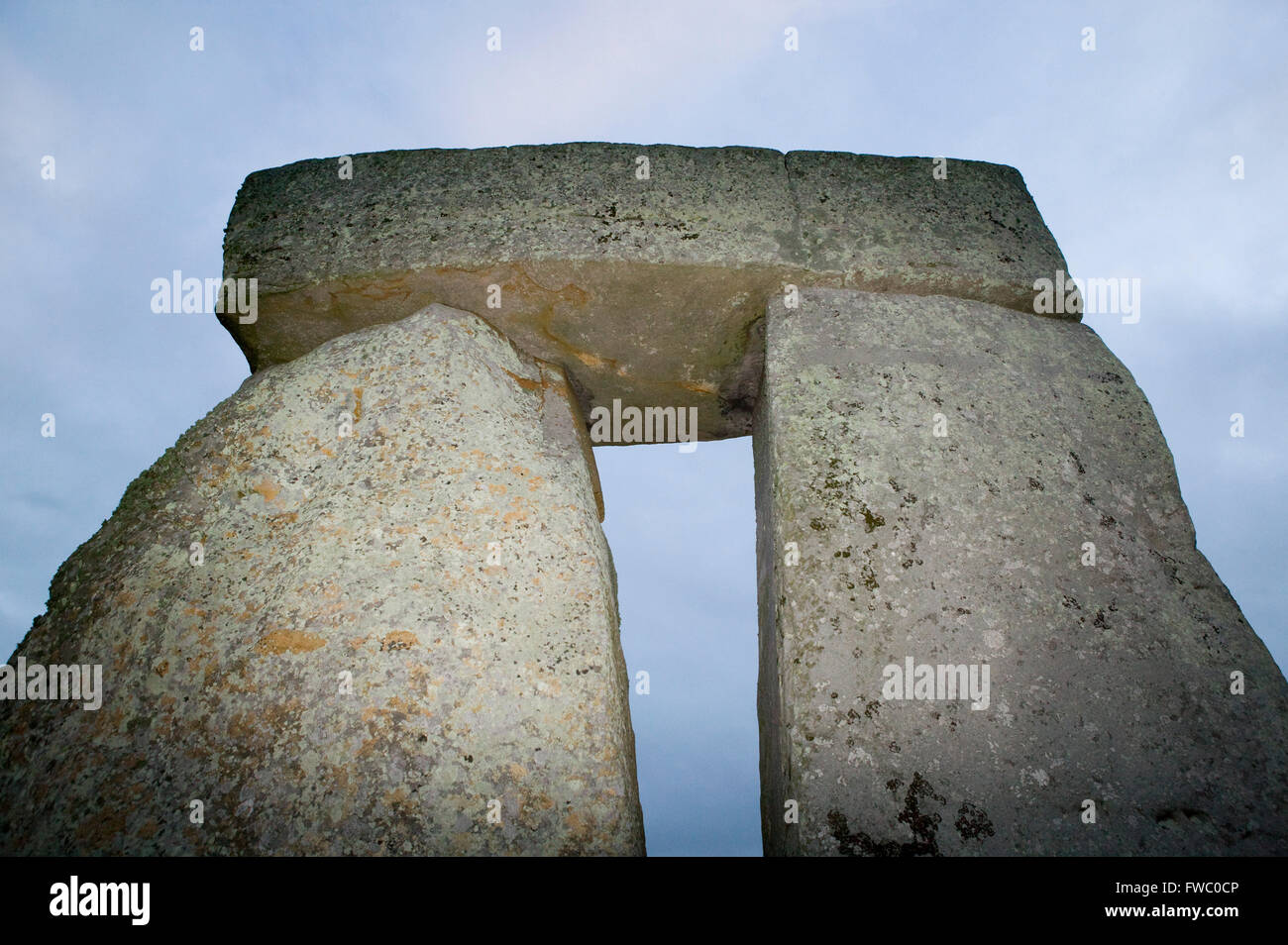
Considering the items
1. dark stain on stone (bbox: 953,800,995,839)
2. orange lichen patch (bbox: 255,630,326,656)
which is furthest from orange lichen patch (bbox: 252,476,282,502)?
dark stain on stone (bbox: 953,800,995,839)

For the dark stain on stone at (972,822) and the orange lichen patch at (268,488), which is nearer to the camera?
the dark stain on stone at (972,822)

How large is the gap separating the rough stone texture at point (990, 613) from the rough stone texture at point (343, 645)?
0.58 m

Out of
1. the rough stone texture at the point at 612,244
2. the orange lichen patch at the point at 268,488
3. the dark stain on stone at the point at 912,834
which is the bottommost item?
the dark stain on stone at the point at 912,834

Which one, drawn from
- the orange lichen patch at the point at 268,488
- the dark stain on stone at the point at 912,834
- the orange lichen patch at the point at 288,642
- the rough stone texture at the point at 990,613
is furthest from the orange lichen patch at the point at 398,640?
the dark stain on stone at the point at 912,834

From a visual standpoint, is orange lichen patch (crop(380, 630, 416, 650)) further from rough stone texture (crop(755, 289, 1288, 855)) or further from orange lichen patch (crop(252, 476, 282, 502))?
rough stone texture (crop(755, 289, 1288, 855))

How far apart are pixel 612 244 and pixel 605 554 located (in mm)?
1088

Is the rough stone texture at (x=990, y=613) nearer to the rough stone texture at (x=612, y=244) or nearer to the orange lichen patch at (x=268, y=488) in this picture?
the rough stone texture at (x=612, y=244)

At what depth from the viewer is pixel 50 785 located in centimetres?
172

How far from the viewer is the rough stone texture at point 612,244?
2609 millimetres

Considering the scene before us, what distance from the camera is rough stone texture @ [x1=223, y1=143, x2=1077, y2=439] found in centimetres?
261

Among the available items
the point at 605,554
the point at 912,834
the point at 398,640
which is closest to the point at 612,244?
the point at 605,554

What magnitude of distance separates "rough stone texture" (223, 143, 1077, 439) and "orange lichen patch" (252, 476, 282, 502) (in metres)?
0.80

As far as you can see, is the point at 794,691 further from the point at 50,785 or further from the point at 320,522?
the point at 50,785
